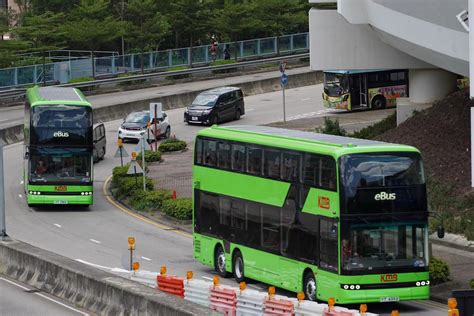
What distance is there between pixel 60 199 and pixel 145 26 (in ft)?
129

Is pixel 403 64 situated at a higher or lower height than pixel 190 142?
higher

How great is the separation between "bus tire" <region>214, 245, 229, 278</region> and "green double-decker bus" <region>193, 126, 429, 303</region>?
120 cm

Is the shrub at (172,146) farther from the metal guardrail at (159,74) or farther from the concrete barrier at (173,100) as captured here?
the metal guardrail at (159,74)

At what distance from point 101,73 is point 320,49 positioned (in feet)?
102

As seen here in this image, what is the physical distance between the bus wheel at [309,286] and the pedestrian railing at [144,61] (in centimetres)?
4917

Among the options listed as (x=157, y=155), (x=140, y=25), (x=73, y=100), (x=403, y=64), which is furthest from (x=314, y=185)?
(x=140, y=25)

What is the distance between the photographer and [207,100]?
217ft

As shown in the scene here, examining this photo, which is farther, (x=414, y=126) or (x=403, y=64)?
(x=403, y=64)

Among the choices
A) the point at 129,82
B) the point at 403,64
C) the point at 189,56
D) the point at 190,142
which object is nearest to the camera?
the point at 403,64

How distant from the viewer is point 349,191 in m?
27.3

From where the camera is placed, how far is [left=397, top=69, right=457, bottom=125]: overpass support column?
5016 centimetres

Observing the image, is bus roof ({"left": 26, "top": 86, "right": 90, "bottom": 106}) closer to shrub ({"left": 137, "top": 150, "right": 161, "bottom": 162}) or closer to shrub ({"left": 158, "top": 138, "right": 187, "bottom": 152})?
shrub ({"left": 137, "top": 150, "right": 161, "bottom": 162})

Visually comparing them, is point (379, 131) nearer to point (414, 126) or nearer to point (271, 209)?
point (414, 126)

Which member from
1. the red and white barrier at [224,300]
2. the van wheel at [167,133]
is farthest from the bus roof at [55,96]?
the red and white barrier at [224,300]
